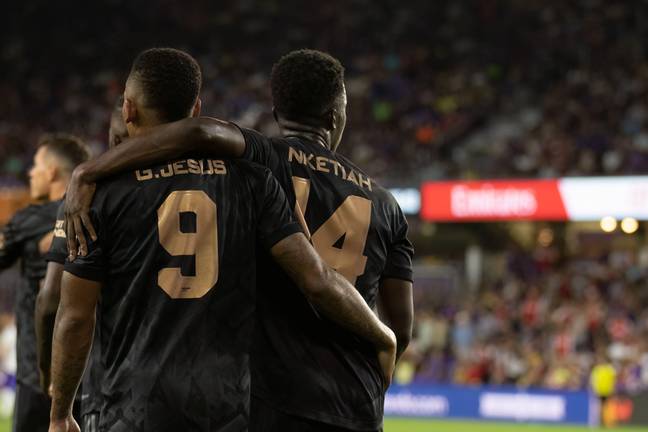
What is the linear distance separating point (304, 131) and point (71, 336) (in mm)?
1084

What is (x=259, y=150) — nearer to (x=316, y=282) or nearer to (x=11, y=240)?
(x=316, y=282)

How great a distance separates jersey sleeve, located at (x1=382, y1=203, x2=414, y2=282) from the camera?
3787mm

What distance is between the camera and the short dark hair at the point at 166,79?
327 centimetres

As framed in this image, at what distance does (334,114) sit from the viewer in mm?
3770

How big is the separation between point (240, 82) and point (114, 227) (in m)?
25.9

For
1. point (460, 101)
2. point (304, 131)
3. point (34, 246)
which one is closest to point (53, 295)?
point (304, 131)

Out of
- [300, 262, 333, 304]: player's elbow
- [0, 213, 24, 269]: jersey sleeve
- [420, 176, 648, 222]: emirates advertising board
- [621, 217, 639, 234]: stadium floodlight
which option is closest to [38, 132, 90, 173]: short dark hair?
[0, 213, 24, 269]: jersey sleeve

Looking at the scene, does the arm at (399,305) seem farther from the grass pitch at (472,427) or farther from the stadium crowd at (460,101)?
the stadium crowd at (460,101)

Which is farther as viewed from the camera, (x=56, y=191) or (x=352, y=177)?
(x=56, y=191)

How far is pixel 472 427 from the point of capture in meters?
17.3

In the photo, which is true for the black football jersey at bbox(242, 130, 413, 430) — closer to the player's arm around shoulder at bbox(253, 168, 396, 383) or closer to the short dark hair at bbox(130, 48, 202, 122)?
the player's arm around shoulder at bbox(253, 168, 396, 383)

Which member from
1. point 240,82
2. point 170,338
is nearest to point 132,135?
point 170,338

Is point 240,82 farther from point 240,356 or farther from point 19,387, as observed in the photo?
point 240,356

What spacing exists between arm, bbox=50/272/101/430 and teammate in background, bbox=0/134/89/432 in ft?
6.23
